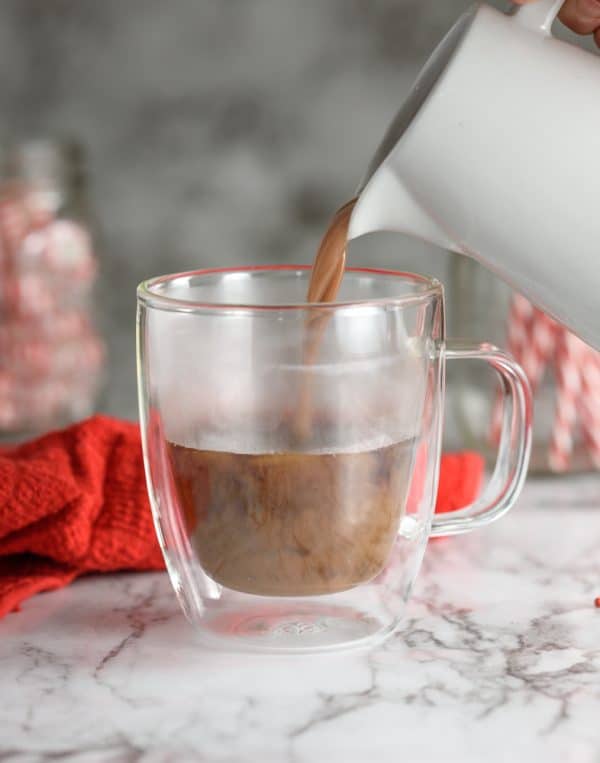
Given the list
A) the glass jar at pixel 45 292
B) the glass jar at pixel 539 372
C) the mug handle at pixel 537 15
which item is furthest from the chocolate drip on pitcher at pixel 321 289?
the glass jar at pixel 45 292

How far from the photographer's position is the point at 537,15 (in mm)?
573

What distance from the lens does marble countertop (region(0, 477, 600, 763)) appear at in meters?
0.51

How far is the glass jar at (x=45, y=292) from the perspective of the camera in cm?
102

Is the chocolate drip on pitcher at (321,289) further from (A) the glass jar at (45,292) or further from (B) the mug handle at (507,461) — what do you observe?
(A) the glass jar at (45,292)

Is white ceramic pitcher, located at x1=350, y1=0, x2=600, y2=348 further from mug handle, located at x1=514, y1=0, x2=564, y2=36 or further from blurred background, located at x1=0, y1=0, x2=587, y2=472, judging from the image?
blurred background, located at x1=0, y1=0, x2=587, y2=472

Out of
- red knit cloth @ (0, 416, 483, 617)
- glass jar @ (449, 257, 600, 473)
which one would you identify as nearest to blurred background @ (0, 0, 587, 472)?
glass jar @ (449, 257, 600, 473)

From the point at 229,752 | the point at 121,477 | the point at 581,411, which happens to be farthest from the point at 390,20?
the point at 229,752

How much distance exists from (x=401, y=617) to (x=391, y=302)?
0.16 meters

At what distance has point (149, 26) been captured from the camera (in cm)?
113

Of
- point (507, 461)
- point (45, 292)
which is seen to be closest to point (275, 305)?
point (507, 461)

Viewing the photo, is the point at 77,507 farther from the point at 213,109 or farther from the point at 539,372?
the point at 213,109

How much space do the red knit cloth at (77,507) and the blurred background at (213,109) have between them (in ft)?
1.12

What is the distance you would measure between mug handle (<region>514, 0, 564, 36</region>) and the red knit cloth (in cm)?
30

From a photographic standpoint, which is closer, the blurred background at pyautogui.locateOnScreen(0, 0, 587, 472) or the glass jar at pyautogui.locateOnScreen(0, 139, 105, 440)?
the glass jar at pyautogui.locateOnScreen(0, 139, 105, 440)
